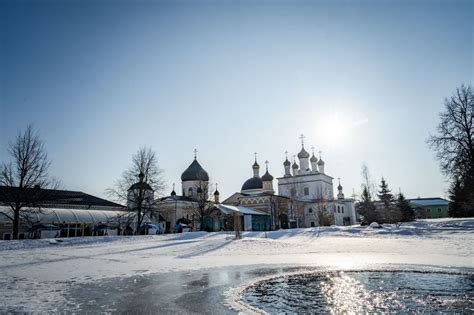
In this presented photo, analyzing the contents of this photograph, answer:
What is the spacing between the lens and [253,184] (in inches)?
2611

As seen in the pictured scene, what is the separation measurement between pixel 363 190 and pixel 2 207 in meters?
49.8

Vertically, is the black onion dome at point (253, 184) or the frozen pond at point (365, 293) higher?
the black onion dome at point (253, 184)

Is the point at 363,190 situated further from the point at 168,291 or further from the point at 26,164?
the point at 168,291

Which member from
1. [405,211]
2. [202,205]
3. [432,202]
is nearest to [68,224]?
[202,205]

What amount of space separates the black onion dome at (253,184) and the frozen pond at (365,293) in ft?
187

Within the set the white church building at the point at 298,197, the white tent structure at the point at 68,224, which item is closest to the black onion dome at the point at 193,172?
the white church building at the point at 298,197

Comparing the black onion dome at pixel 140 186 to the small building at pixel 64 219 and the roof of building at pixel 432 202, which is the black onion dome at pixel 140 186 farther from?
the roof of building at pixel 432 202

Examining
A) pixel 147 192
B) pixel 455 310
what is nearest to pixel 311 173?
pixel 147 192

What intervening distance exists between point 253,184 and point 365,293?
197ft

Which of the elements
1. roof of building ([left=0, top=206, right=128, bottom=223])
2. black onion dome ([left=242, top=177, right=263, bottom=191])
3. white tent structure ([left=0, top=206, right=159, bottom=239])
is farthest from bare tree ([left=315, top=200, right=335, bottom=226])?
roof of building ([left=0, top=206, right=128, bottom=223])

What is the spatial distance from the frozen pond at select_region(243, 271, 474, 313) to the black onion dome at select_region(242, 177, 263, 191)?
56853 mm

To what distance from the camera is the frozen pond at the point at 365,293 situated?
5426 millimetres

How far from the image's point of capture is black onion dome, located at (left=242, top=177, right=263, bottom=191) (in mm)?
65938

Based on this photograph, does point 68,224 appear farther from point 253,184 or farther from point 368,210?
point 368,210
